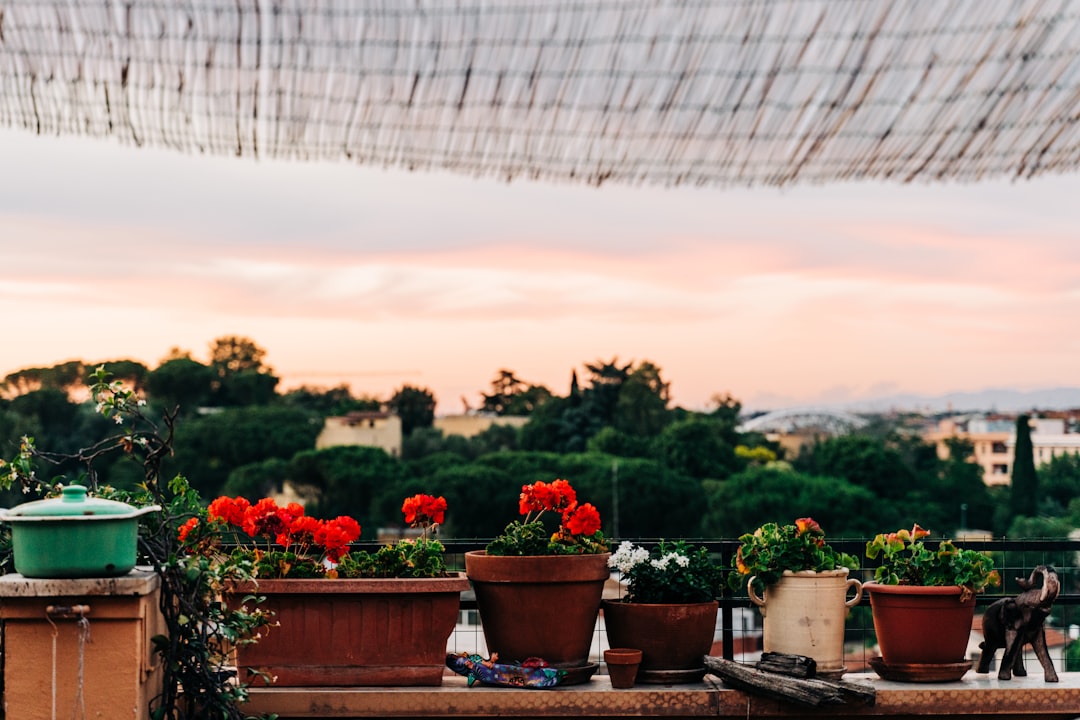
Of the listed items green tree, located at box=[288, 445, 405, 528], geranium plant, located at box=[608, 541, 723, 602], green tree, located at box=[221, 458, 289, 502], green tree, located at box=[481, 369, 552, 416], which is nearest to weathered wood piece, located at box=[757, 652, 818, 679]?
geranium plant, located at box=[608, 541, 723, 602]

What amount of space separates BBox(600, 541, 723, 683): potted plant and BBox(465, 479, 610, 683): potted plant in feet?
0.31

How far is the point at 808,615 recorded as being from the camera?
4.14 m

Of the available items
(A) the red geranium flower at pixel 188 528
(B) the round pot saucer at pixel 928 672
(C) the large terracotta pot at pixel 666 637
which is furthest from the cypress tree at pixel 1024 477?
(A) the red geranium flower at pixel 188 528

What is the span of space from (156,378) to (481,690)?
68600mm

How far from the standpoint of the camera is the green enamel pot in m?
3.17

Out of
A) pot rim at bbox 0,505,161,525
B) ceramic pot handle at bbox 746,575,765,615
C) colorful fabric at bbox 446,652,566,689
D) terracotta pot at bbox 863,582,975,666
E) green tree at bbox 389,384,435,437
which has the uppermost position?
green tree at bbox 389,384,435,437

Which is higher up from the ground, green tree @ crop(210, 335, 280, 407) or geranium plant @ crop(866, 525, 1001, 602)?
green tree @ crop(210, 335, 280, 407)

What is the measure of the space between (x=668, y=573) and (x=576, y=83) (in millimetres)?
2502

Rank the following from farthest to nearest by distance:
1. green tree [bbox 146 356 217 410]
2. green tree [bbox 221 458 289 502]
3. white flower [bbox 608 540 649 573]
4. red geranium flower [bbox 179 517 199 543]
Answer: green tree [bbox 146 356 217 410] → green tree [bbox 221 458 289 502] → white flower [bbox 608 540 649 573] → red geranium flower [bbox 179 517 199 543]

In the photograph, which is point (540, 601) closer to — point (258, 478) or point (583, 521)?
point (583, 521)

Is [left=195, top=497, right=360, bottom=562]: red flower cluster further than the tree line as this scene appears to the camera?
No

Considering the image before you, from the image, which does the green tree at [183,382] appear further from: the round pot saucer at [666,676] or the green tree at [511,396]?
the round pot saucer at [666,676]

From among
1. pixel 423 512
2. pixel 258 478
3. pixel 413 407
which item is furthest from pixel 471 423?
pixel 423 512

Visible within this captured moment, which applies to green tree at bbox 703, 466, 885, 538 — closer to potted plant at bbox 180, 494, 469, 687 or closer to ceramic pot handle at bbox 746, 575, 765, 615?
ceramic pot handle at bbox 746, 575, 765, 615
